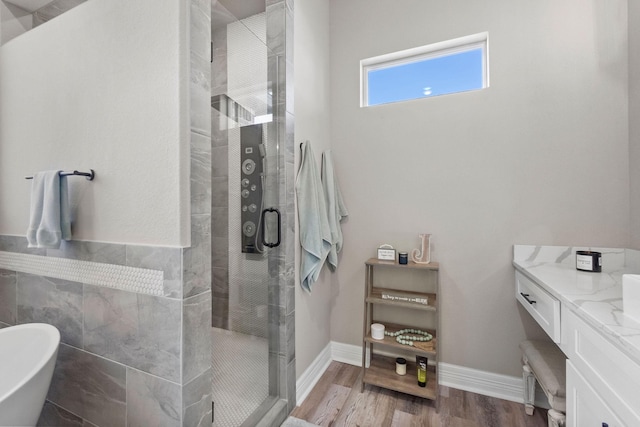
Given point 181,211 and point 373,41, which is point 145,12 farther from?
point 373,41

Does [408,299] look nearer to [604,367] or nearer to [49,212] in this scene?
[604,367]

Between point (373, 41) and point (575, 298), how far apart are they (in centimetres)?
213

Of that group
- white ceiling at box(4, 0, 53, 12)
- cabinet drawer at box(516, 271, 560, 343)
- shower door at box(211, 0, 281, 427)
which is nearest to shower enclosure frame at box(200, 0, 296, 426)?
shower door at box(211, 0, 281, 427)

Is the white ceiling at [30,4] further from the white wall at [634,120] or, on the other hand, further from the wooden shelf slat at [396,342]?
the white wall at [634,120]

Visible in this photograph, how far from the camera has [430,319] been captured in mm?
1999

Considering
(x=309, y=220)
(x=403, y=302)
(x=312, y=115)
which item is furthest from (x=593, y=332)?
(x=312, y=115)

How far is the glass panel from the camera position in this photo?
1979mm

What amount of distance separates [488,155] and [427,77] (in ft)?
2.55

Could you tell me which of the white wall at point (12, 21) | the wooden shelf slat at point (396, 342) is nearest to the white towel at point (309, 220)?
the wooden shelf slat at point (396, 342)

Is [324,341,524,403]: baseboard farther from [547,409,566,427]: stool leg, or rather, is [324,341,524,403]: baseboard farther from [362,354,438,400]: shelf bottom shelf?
[547,409,566,427]: stool leg

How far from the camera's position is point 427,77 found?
2.10m

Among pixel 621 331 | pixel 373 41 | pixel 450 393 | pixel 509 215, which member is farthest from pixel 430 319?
pixel 373 41

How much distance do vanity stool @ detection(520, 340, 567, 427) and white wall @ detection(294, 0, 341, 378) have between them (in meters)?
1.31

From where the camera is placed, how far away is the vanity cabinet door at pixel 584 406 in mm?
827
